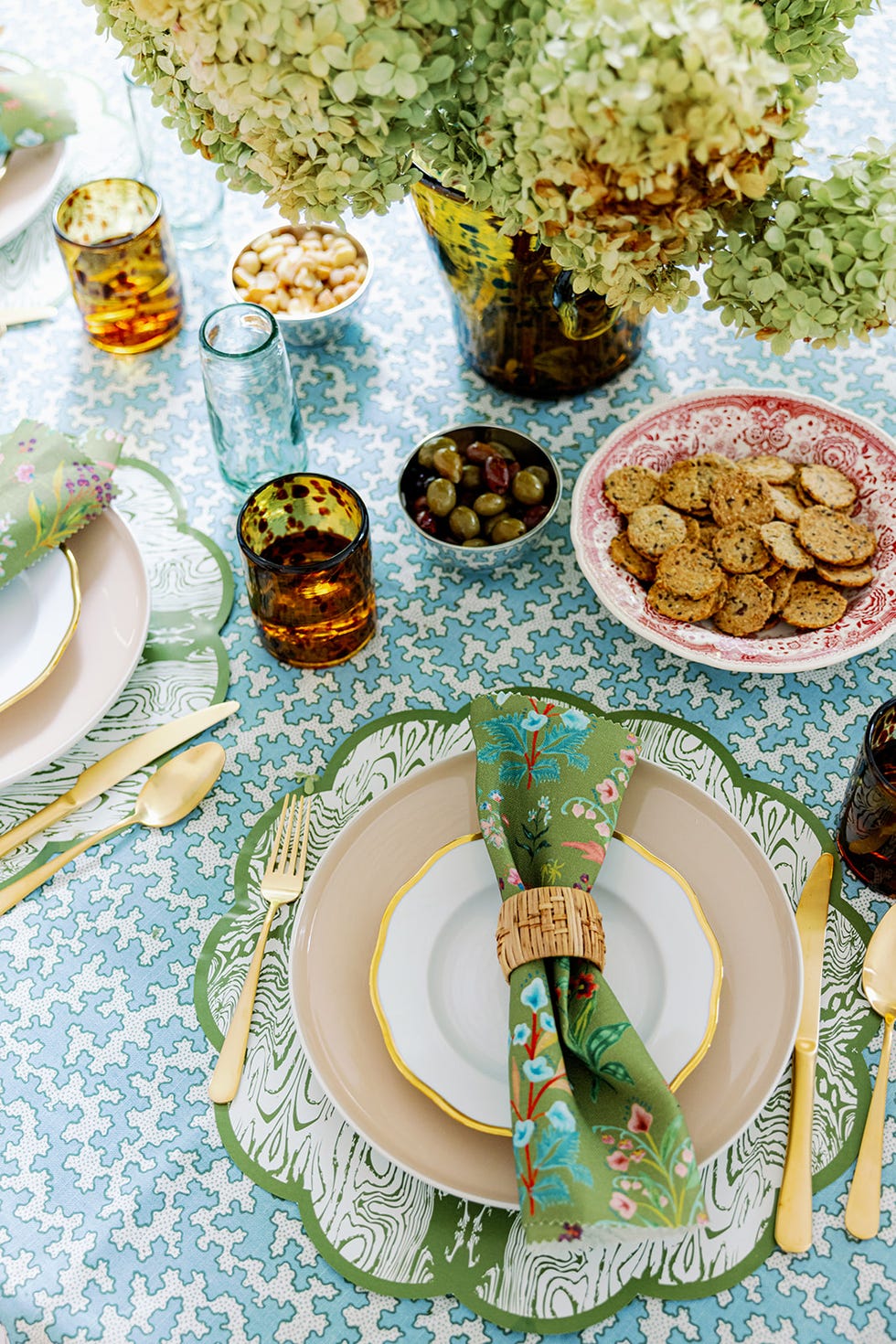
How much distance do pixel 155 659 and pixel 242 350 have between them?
317mm

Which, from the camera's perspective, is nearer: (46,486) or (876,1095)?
(876,1095)

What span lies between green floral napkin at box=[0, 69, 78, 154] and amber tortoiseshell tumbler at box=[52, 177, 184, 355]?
0.45 feet

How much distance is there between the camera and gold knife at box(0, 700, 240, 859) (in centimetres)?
97

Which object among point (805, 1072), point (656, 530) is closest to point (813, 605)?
point (656, 530)

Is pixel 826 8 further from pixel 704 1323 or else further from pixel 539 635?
pixel 704 1323

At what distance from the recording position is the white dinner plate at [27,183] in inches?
52.5

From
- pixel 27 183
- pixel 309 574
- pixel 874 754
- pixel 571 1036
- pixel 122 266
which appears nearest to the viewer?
pixel 571 1036

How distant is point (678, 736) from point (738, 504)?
0.72 ft

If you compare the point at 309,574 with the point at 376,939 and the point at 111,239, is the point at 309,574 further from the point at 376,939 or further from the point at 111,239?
the point at 111,239

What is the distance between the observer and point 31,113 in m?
1.35

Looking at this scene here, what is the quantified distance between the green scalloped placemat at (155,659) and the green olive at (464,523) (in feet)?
0.79

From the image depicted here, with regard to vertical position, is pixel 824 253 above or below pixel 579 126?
below

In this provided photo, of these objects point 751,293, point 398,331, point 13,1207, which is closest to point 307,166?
point 751,293

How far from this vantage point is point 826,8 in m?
0.79
